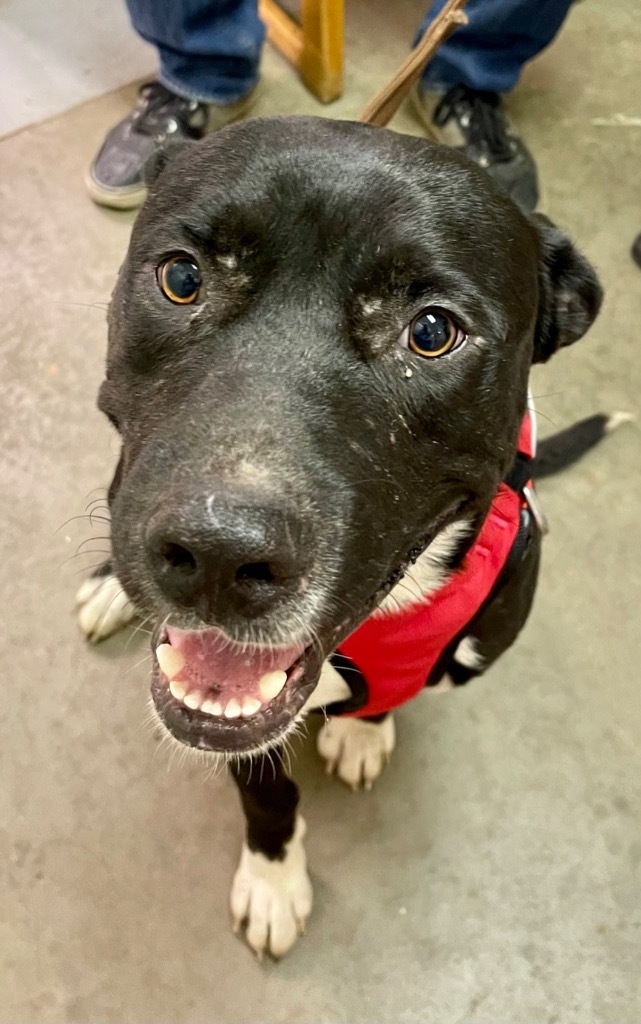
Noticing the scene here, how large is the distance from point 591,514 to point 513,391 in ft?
3.91

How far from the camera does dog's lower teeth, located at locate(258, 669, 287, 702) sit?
1.12m

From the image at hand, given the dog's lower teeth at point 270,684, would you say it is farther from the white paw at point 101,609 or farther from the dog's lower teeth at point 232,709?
the white paw at point 101,609

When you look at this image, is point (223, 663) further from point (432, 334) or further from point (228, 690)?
point (432, 334)

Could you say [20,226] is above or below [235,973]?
above

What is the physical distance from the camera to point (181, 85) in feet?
9.12

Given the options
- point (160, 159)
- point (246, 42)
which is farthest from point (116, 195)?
point (160, 159)

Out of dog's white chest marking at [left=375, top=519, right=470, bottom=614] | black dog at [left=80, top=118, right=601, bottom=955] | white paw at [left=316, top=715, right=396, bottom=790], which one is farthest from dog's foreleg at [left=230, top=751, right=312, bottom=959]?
black dog at [left=80, top=118, right=601, bottom=955]

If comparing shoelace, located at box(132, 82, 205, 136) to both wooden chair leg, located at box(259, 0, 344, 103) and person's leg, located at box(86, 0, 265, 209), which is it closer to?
person's leg, located at box(86, 0, 265, 209)

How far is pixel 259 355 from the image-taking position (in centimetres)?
108

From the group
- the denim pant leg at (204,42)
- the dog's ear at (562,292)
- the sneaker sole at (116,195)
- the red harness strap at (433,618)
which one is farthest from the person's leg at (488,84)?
the red harness strap at (433,618)

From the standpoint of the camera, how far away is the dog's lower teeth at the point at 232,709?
3.64ft

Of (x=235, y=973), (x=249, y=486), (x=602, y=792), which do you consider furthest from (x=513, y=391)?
(x=235, y=973)

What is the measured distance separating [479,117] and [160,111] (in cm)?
106

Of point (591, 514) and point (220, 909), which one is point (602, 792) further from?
point (220, 909)
